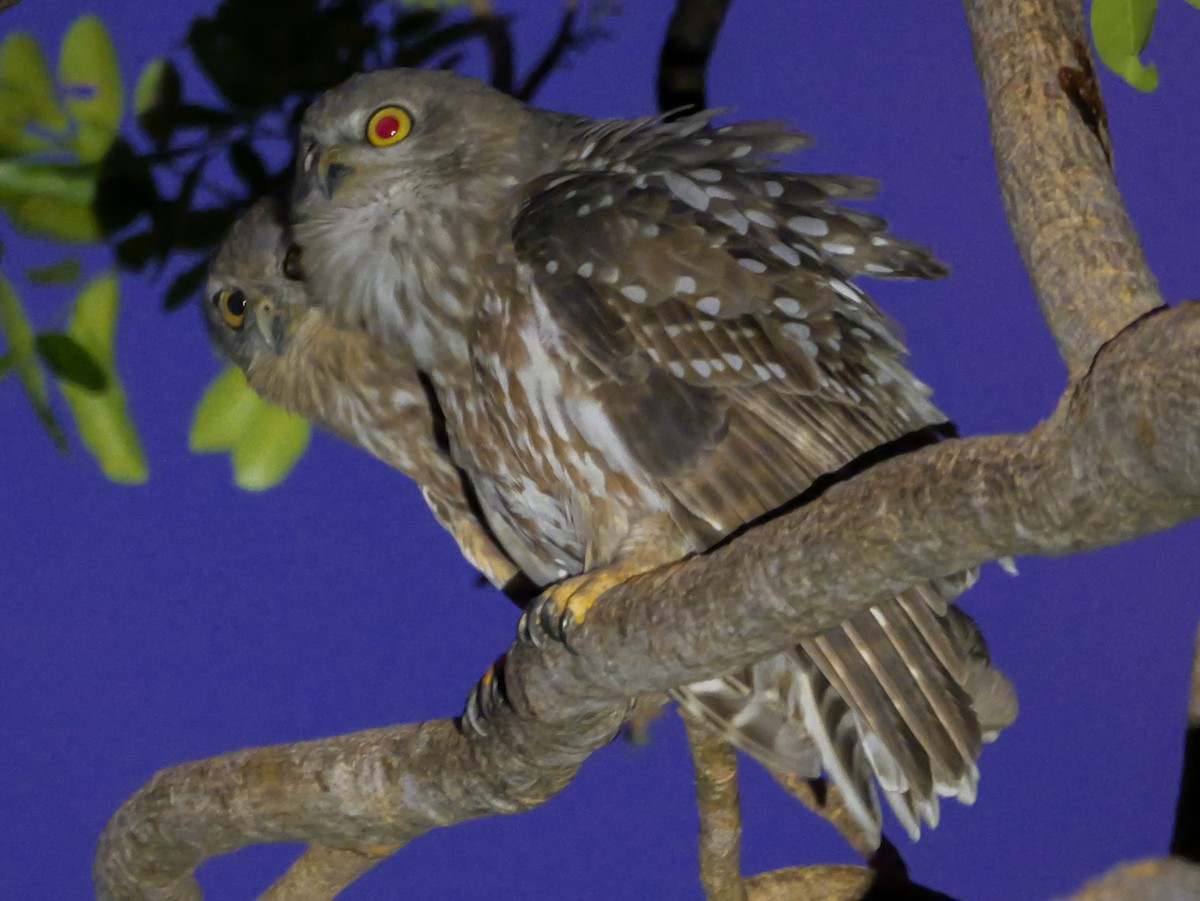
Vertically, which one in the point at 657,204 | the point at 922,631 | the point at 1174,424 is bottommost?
the point at 922,631

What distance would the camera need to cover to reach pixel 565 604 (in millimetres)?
1802

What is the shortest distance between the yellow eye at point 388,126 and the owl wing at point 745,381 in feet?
0.96

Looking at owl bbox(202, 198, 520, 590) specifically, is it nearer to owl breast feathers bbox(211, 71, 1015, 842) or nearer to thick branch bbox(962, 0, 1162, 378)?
owl breast feathers bbox(211, 71, 1015, 842)

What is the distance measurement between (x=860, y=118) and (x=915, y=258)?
761 mm

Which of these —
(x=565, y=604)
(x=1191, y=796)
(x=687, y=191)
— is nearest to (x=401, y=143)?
(x=687, y=191)

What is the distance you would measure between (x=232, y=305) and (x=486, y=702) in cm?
96

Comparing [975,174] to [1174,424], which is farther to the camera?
[975,174]

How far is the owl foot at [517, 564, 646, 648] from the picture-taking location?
178 centimetres

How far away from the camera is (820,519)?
1348 millimetres

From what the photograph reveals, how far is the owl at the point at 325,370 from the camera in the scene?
2.36 meters

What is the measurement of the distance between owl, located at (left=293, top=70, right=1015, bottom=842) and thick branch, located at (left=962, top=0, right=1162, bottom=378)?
0.49 metres

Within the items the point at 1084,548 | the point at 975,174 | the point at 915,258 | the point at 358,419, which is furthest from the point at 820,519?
the point at 975,174

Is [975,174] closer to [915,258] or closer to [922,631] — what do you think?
[915,258]

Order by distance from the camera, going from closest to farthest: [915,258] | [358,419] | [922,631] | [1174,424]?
[1174,424]
[922,631]
[915,258]
[358,419]
